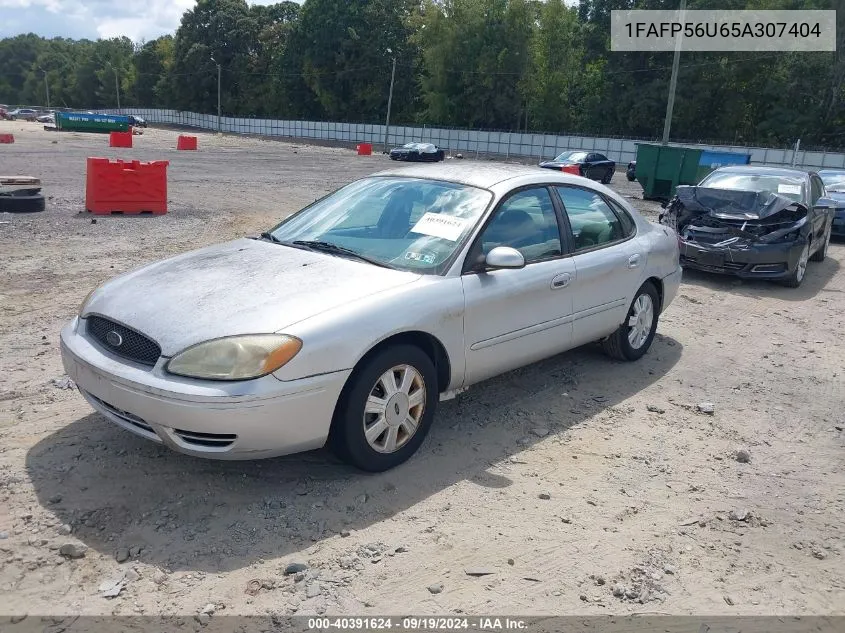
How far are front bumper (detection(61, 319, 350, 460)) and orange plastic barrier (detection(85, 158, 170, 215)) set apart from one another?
9772 millimetres

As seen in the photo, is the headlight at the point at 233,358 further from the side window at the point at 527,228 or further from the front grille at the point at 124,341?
the side window at the point at 527,228

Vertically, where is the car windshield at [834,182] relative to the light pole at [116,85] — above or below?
below

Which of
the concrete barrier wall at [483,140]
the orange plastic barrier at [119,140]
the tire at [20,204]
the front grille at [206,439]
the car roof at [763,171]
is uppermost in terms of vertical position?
the concrete barrier wall at [483,140]

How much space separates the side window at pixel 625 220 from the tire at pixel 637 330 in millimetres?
460

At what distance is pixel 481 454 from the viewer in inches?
165

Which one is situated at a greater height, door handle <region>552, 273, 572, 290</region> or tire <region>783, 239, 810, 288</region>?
door handle <region>552, 273, 572, 290</region>

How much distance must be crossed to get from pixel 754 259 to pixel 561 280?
5.55m

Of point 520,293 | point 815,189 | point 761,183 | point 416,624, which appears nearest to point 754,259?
point 761,183

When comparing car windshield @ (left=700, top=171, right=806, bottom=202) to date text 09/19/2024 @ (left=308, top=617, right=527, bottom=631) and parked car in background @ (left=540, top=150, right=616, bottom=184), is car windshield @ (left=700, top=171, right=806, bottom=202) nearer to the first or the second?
date text 09/19/2024 @ (left=308, top=617, right=527, bottom=631)

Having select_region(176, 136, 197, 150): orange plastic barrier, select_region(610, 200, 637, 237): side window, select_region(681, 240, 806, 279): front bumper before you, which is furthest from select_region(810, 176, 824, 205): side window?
select_region(176, 136, 197, 150): orange plastic barrier

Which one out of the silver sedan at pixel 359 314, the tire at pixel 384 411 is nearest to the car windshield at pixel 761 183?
the silver sedan at pixel 359 314

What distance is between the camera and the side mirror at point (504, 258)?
4.11 meters

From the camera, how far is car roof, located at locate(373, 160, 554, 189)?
4.73 meters

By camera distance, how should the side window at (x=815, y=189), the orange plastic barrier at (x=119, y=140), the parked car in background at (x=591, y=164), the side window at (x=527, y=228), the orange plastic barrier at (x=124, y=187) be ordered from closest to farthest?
1. the side window at (x=527, y=228)
2. the side window at (x=815, y=189)
3. the orange plastic barrier at (x=124, y=187)
4. the parked car in background at (x=591, y=164)
5. the orange plastic barrier at (x=119, y=140)
